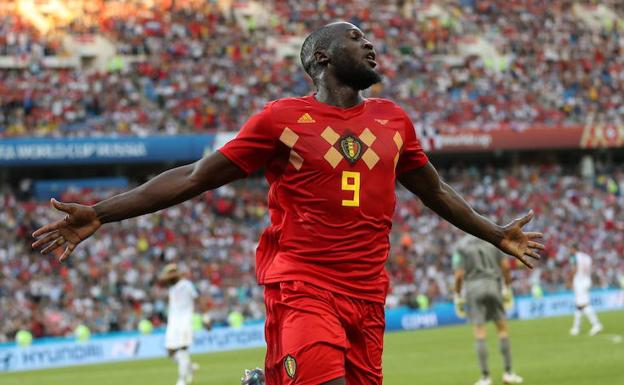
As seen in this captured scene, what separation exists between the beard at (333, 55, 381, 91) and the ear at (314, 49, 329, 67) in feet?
0.21

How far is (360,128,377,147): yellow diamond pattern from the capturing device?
617 cm

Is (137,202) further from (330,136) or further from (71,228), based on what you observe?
(330,136)

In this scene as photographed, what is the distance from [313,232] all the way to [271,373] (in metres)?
0.75

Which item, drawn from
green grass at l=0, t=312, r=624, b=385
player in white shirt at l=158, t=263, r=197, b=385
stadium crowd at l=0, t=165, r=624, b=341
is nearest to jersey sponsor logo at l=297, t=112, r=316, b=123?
green grass at l=0, t=312, r=624, b=385

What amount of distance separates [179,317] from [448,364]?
15.6 feet

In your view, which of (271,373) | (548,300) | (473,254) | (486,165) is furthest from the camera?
(486,165)

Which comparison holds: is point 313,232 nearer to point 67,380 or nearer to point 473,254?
point 473,254

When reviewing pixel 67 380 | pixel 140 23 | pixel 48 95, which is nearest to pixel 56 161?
pixel 48 95

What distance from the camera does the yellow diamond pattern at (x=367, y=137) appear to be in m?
6.17

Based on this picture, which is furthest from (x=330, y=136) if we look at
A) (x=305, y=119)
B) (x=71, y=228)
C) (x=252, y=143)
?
(x=71, y=228)

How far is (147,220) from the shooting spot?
3509 centimetres

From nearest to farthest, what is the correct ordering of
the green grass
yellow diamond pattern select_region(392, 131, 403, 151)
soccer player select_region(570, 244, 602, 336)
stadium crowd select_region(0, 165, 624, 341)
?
yellow diamond pattern select_region(392, 131, 403, 151) < the green grass < soccer player select_region(570, 244, 602, 336) < stadium crowd select_region(0, 165, 624, 341)

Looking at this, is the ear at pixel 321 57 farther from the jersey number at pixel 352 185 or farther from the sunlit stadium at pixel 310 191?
the jersey number at pixel 352 185

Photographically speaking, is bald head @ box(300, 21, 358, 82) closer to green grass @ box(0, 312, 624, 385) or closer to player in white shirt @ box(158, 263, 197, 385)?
green grass @ box(0, 312, 624, 385)
